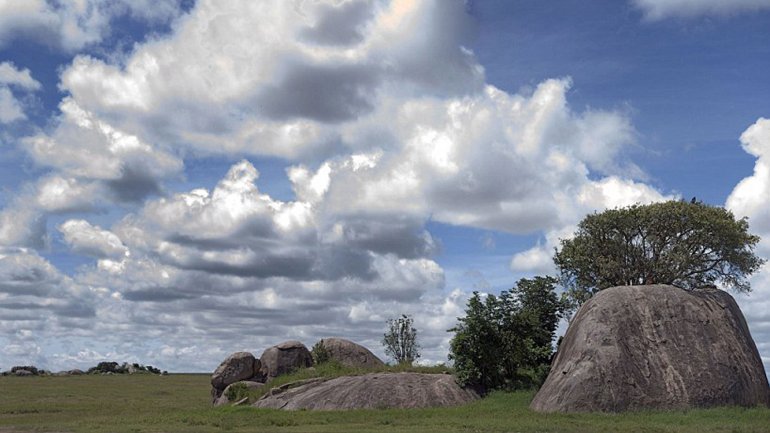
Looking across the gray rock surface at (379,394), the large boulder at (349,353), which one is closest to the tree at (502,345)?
the gray rock surface at (379,394)

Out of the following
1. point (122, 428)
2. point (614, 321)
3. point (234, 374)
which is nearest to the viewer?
point (122, 428)

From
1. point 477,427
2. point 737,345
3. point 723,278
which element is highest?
point 723,278

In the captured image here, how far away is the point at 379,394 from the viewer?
49031mm

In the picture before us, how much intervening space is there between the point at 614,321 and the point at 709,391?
660 centimetres

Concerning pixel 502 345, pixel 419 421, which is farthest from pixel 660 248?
pixel 419 421

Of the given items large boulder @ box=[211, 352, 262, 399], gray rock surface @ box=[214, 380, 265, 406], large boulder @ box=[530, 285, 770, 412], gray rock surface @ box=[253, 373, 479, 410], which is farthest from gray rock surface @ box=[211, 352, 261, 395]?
large boulder @ box=[530, 285, 770, 412]

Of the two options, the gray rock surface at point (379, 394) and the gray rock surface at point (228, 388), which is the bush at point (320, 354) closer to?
the gray rock surface at point (228, 388)

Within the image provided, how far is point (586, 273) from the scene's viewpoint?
201 feet

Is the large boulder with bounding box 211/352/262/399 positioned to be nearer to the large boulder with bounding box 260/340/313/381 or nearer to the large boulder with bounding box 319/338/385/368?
the large boulder with bounding box 260/340/313/381

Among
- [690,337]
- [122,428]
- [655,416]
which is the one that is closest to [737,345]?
[690,337]

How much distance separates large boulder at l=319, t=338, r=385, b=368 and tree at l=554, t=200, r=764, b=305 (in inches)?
727

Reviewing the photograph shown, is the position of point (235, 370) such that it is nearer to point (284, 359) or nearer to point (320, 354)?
point (284, 359)

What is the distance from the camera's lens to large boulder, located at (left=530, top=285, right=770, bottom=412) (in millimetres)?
43156

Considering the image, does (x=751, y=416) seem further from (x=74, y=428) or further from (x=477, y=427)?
(x=74, y=428)
